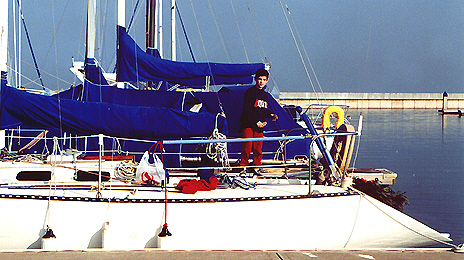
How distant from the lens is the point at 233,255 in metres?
6.07

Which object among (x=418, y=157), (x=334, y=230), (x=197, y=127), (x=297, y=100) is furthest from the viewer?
(x=297, y=100)

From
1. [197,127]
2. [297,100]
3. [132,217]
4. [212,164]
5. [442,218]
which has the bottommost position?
[442,218]

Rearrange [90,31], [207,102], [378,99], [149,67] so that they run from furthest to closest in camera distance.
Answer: [378,99]
[207,102]
[90,31]
[149,67]

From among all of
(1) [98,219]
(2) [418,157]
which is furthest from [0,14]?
(2) [418,157]

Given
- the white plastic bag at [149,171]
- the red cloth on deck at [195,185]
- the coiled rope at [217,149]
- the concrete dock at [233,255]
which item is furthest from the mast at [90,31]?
the concrete dock at [233,255]

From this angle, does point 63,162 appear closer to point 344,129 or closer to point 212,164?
point 212,164

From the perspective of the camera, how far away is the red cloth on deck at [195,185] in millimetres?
7316

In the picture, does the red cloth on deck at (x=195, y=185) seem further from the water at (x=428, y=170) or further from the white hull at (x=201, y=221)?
the water at (x=428, y=170)

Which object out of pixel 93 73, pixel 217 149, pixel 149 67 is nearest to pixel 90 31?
pixel 93 73

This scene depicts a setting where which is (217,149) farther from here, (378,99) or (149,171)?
(378,99)

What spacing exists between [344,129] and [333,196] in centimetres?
162

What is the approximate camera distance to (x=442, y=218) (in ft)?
42.6

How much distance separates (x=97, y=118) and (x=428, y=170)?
56.3 feet

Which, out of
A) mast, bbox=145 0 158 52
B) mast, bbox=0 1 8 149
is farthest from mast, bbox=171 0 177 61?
mast, bbox=0 1 8 149
